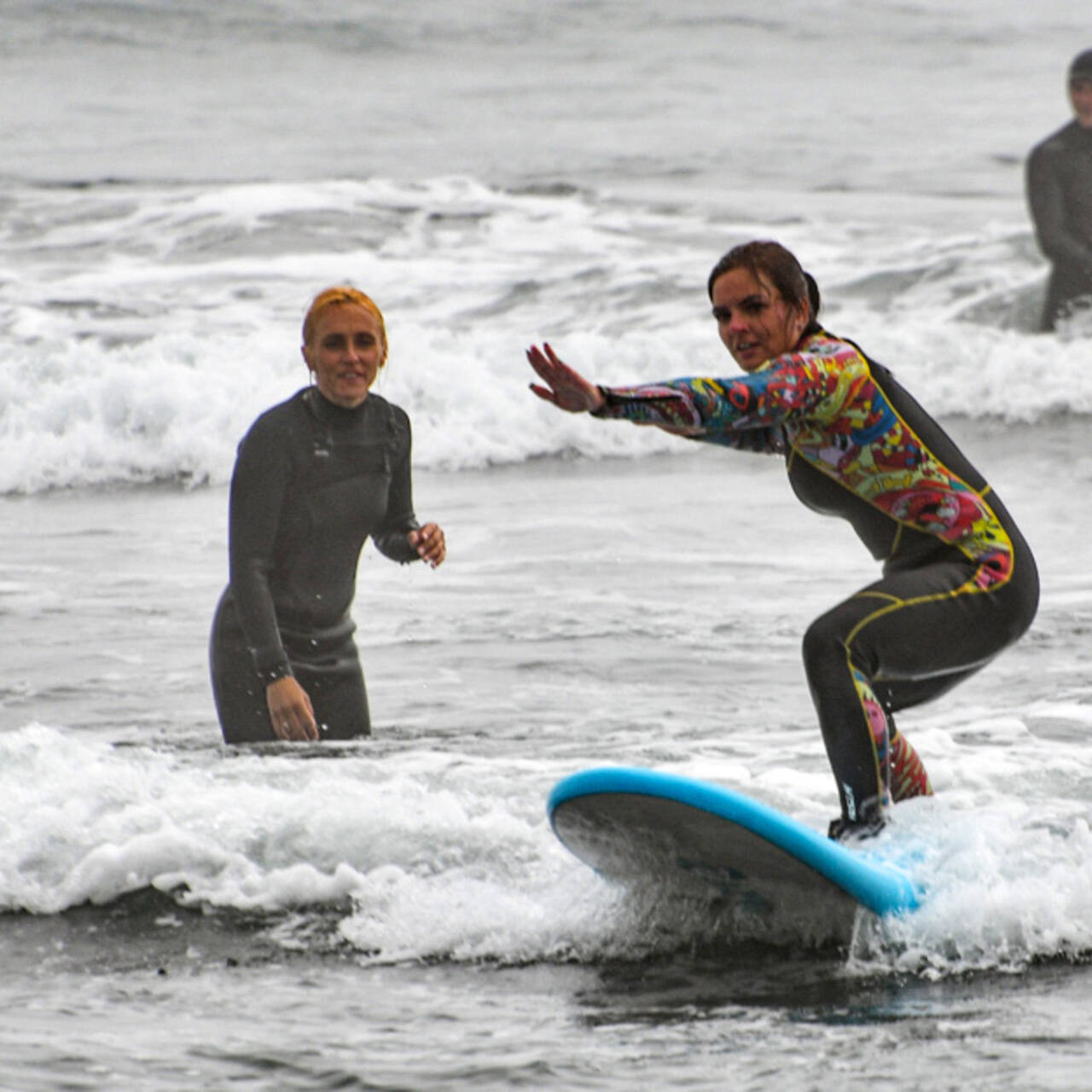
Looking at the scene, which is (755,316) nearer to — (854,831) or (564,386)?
(564,386)

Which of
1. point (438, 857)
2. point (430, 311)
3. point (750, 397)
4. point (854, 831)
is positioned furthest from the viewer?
point (430, 311)

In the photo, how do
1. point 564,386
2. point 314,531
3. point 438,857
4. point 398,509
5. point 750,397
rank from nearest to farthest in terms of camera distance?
point 564,386 → point 750,397 → point 438,857 → point 314,531 → point 398,509

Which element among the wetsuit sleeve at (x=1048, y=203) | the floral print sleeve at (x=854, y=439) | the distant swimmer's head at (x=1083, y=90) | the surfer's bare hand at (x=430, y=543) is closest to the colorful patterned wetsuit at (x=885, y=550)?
the floral print sleeve at (x=854, y=439)

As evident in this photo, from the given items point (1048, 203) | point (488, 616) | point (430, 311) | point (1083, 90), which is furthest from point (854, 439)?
point (430, 311)

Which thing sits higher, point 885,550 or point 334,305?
point 334,305

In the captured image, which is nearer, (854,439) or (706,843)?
(706,843)

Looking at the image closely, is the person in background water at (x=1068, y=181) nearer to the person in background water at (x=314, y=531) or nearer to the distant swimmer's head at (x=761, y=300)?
the person in background water at (x=314, y=531)

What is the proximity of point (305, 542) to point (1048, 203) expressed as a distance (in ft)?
28.6

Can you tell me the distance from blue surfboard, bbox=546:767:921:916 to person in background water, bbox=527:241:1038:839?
0.60 feet

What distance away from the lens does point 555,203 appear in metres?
22.6

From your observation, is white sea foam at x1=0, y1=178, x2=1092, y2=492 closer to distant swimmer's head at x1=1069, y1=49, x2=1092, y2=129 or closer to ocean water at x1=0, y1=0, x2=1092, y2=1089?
ocean water at x1=0, y1=0, x2=1092, y2=1089

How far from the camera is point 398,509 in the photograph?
509 centimetres

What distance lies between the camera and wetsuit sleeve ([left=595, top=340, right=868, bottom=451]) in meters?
3.52

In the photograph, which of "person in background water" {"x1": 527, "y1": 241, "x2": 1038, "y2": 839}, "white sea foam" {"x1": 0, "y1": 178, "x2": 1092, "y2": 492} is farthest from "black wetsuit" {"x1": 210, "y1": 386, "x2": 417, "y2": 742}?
"white sea foam" {"x1": 0, "y1": 178, "x2": 1092, "y2": 492}
